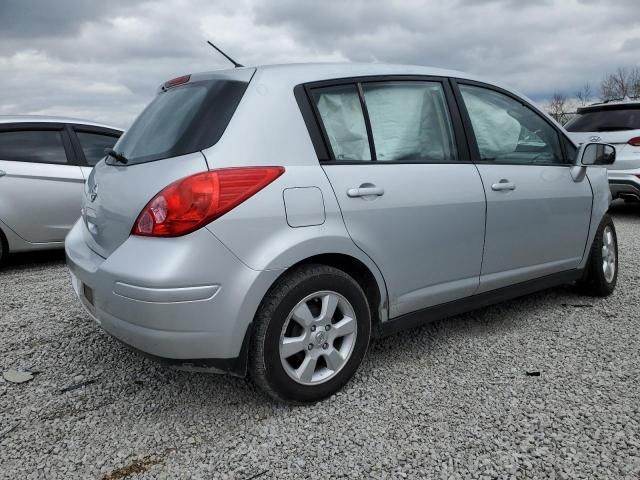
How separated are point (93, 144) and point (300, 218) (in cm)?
426

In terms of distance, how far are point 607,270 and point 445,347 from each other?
177 cm

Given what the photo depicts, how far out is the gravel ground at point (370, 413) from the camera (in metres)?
2.25

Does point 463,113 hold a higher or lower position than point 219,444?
higher

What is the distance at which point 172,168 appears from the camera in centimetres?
241

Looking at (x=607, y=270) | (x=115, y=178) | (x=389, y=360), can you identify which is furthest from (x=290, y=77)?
(x=607, y=270)

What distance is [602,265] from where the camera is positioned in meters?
4.26

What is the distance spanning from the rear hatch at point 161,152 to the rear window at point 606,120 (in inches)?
291

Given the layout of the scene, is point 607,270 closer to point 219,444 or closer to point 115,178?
point 219,444

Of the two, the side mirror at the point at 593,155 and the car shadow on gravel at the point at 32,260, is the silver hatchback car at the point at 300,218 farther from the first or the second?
the car shadow on gravel at the point at 32,260

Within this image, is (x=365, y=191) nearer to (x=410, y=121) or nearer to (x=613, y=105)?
(x=410, y=121)

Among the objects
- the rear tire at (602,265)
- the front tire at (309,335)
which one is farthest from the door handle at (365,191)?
the rear tire at (602,265)

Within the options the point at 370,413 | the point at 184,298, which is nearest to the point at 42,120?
the point at 184,298

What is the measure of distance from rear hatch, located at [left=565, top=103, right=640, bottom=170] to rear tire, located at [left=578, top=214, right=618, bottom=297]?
438cm

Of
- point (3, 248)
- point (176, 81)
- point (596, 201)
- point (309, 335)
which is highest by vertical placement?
point (176, 81)
